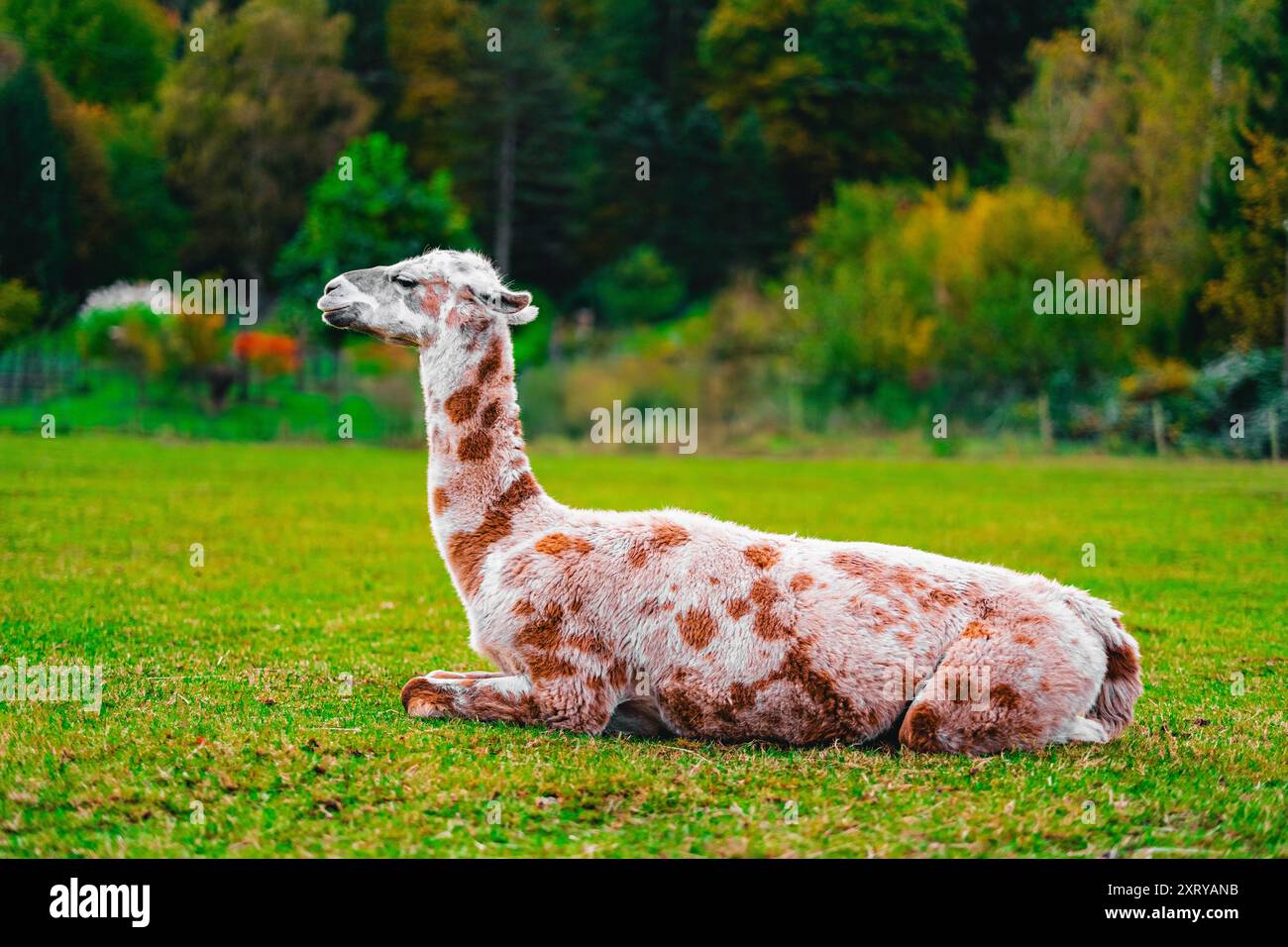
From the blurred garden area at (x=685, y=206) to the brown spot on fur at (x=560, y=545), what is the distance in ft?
88.5

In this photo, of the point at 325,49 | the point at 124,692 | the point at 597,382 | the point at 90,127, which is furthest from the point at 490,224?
the point at 124,692

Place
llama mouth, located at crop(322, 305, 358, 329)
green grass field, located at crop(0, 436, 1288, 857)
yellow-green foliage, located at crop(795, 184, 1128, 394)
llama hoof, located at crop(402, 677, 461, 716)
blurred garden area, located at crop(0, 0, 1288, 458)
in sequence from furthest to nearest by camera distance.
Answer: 1. yellow-green foliage, located at crop(795, 184, 1128, 394)
2. blurred garden area, located at crop(0, 0, 1288, 458)
3. llama mouth, located at crop(322, 305, 358, 329)
4. llama hoof, located at crop(402, 677, 461, 716)
5. green grass field, located at crop(0, 436, 1288, 857)

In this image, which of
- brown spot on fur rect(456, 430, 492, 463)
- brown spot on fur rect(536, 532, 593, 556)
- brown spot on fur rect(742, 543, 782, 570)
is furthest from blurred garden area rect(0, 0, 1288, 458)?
brown spot on fur rect(456, 430, 492, 463)

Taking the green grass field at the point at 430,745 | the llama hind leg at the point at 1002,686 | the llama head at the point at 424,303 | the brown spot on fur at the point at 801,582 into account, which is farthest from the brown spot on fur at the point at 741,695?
the llama head at the point at 424,303

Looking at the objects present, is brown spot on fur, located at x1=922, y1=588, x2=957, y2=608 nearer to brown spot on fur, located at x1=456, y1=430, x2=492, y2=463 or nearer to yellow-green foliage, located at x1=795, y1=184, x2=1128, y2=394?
brown spot on fur, located at x1=456, y1=430, x2=492, y2=463

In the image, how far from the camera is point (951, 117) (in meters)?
59.7

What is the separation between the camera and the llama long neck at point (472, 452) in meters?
6.73

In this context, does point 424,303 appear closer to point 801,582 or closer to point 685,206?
point 801,582

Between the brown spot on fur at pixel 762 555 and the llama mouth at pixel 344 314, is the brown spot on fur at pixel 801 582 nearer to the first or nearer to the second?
the brown spot on fur at pixel 762 555

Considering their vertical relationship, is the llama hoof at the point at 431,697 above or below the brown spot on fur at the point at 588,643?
below

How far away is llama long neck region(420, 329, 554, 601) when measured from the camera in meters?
6.73

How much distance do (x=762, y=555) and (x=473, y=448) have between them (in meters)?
1.51

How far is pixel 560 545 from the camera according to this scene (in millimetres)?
6602

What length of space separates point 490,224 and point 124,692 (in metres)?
49.1
